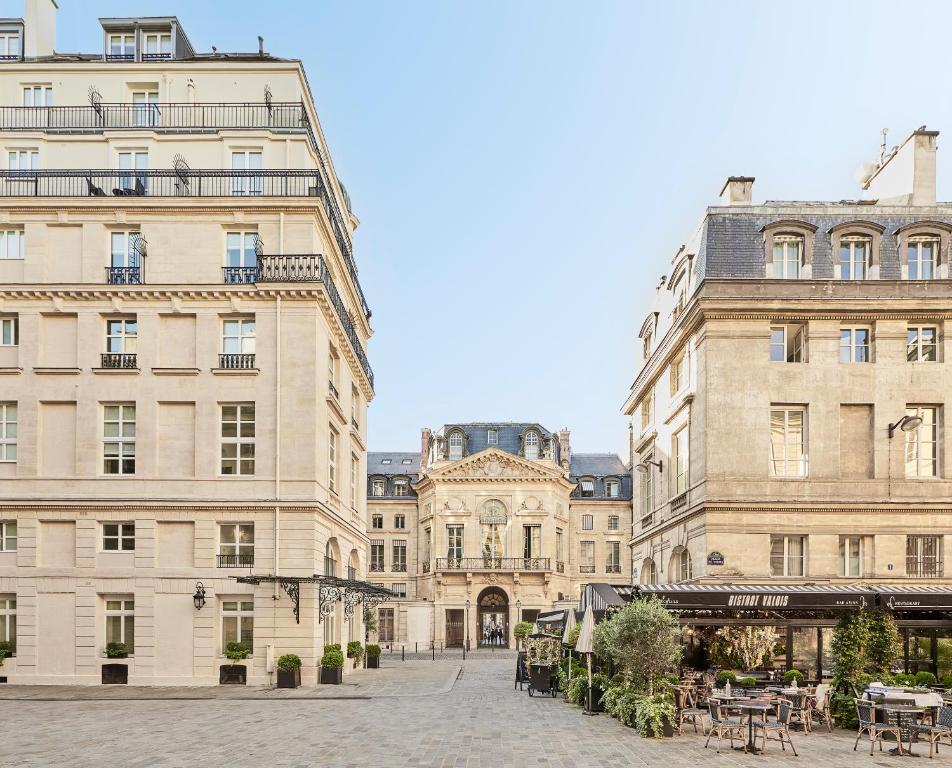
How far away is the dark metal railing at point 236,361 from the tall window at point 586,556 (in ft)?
161

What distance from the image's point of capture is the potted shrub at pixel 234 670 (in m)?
31.2

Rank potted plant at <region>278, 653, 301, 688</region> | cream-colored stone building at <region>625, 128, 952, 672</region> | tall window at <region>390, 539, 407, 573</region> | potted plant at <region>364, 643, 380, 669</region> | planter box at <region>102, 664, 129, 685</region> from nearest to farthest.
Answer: potted plant at <region>278, 653, 301, 688</region> → planter box at <region>102, 664, 129, 685</region> → cream-colored stone building at <region>625, 128, 952, 672</region> → potted plant at <region>364, 643, 380, 669</region> → tall window at <region>390, 539, 407, 573</region>

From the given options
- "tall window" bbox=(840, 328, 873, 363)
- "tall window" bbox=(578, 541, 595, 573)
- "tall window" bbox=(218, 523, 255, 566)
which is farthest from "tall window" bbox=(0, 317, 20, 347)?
"tall window" bbox=(578, 541, 595, 573)

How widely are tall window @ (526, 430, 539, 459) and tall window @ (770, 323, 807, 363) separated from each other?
145 ft

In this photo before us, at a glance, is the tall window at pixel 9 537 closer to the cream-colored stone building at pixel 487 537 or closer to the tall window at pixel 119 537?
the tall window at pixel 119 537

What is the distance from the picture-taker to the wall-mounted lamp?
40425 mm

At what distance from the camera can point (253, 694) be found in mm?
28547

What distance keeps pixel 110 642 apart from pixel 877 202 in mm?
31163

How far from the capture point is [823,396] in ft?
105

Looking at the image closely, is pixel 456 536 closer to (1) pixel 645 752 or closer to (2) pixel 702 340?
(2) pixel 702 340

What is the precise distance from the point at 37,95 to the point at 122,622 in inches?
756

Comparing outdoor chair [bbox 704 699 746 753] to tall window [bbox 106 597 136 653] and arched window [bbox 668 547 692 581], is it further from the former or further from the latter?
tall window [bbox 106 597 136 653]

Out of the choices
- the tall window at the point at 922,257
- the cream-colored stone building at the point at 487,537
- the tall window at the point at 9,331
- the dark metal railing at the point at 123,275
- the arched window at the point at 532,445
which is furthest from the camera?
the arched window at the point at 532,445

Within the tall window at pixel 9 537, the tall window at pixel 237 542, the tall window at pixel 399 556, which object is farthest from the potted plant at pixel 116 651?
the tall window at pixel 399 556
